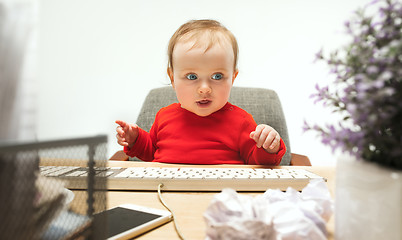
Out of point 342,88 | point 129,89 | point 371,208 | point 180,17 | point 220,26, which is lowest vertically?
point 129,89

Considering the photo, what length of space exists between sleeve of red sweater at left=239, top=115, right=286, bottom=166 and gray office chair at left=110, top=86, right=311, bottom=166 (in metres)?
0.26

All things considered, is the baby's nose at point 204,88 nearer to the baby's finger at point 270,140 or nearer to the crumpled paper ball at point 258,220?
the baby's finger at point 270,140

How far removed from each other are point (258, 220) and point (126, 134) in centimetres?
88

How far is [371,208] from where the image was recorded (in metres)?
0.29

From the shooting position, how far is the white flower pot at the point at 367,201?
28 cm

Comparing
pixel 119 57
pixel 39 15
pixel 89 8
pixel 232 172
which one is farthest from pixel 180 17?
pixel 232 172

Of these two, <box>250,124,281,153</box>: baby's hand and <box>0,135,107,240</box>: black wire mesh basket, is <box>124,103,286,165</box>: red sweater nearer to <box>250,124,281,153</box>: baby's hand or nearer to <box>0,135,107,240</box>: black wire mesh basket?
<box>250,124,281,153</box>: baby's hand

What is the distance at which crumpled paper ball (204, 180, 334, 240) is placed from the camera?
321mm

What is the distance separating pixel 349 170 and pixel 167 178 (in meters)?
0.42

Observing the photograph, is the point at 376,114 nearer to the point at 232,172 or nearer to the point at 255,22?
the point at 232,172

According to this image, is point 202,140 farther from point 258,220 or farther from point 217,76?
point 258,220

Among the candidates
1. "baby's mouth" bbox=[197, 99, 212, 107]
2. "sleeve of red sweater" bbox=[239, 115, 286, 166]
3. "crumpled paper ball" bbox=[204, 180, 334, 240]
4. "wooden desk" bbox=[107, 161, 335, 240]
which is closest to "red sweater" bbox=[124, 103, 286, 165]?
"sleeve of red sweater" bbox=[239, 115, 286, 166]

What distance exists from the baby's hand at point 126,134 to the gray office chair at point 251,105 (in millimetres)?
282

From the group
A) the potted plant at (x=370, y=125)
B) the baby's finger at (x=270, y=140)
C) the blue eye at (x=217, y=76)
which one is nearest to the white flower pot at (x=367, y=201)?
the potted plant at (x=370, y=125)
